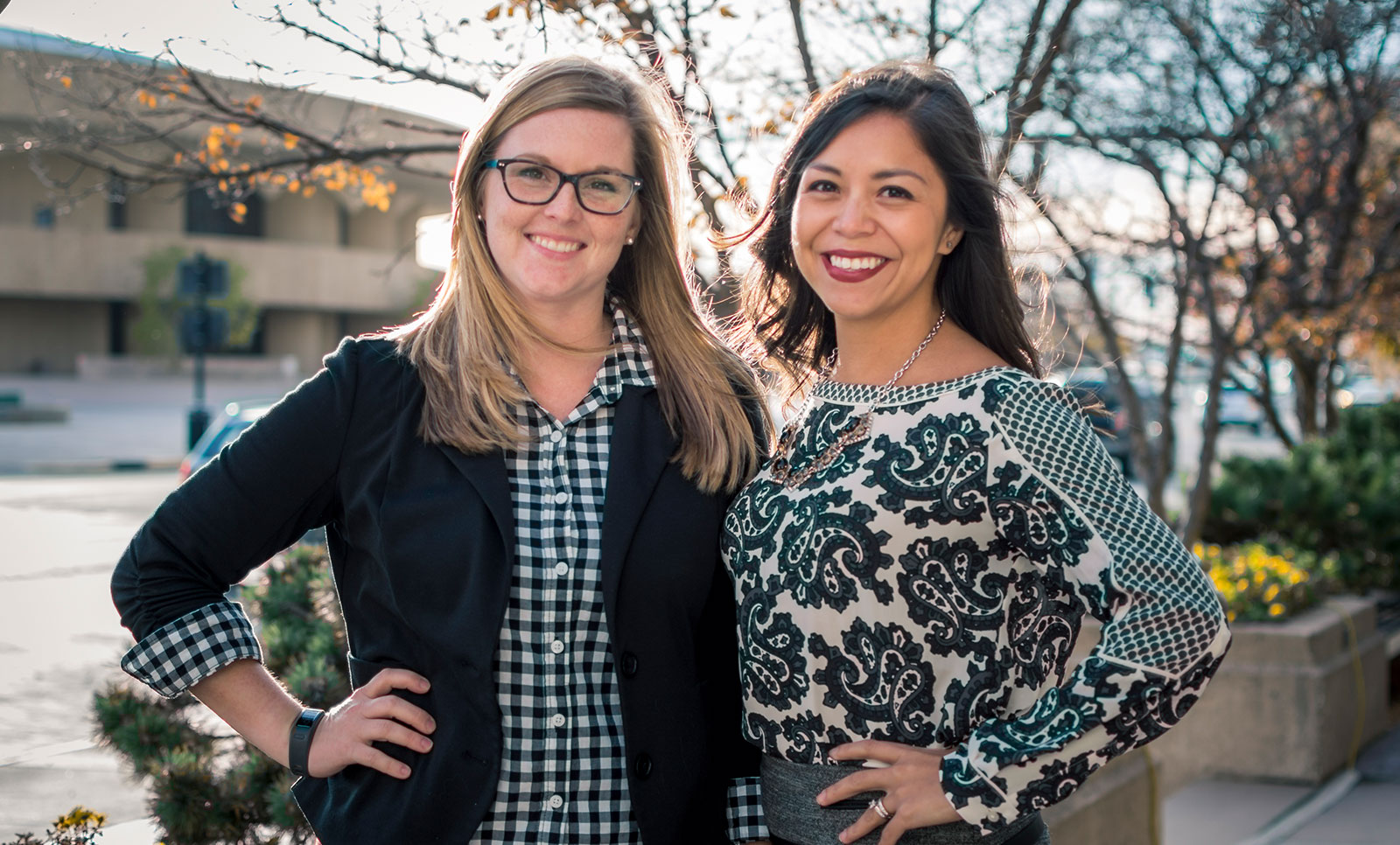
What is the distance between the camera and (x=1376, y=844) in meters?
5.14

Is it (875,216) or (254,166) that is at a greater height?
(254,166)

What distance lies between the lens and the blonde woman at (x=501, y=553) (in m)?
2.09

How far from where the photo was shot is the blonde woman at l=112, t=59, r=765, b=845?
2086mm

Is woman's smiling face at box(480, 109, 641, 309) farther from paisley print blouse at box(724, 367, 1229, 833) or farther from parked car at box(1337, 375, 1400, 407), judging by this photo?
parked car at box(1337, 375, 1400, 407)

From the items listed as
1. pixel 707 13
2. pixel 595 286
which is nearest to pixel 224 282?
pixel 707 13

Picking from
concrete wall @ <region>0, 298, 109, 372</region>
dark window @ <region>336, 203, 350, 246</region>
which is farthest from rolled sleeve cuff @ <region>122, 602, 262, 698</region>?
dark window @ <region>336, 203, 350, 246</region>

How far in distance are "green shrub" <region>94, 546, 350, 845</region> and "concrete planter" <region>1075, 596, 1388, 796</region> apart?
12.3ft

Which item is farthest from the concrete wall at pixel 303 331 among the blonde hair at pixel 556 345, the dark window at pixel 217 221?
the blonde hair at pixel 556 345

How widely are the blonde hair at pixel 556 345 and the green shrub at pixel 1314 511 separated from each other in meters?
6.71

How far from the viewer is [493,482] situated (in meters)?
2.14

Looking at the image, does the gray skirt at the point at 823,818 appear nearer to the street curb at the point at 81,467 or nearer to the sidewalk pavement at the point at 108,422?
the street curb at the point at 81,467

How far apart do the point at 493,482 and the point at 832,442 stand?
22.4 inches

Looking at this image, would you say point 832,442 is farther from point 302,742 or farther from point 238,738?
point 238,738

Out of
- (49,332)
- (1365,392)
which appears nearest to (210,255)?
(49,332)
